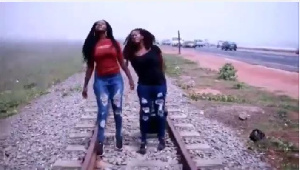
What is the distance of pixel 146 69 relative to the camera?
3441mm

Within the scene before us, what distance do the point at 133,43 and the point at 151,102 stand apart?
636 mm

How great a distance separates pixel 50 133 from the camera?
447 cm

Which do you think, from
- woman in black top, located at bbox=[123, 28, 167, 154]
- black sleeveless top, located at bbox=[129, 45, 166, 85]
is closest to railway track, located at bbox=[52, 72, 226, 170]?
woman in black top, located at bbox=[123, 28, 167, 154]

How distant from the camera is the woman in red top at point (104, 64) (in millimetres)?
3268

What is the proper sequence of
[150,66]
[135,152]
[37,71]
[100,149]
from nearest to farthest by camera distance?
[150,66] < [100,149] < [135,152] < [37,71]

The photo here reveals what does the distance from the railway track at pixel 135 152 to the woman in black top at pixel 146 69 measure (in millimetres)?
157

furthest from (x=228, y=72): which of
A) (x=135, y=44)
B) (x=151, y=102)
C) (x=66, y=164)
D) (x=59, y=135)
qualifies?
(x=66, y=164)

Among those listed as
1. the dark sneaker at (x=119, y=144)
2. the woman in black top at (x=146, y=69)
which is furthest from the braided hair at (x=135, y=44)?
the dark sneaker at (x=119, y=144)

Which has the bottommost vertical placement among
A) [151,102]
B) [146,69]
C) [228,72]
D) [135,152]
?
[135,152]

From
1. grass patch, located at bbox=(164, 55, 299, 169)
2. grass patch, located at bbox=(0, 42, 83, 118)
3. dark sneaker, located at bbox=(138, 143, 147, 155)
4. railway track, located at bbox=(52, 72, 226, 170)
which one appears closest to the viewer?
railway track, located at bbox=(52, 72, 226, 170)

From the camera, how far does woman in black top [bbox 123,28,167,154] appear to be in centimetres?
333

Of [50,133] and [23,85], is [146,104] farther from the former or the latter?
[23,85]

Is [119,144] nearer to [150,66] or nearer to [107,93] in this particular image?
[107,93]

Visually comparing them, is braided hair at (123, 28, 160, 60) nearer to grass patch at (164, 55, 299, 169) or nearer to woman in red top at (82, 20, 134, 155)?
woman in red top at (82, 20, 134, 155)
